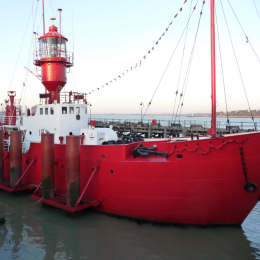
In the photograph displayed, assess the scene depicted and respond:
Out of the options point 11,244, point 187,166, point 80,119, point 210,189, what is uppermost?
point 80,119

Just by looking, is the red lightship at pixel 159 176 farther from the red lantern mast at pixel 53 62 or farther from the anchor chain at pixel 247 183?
the red lantern mast at pixel 53 62

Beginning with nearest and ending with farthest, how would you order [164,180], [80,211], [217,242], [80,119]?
1. [217,242]
2. [164,180]
3. [80,211]
4. [80,119]

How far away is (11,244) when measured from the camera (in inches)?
297

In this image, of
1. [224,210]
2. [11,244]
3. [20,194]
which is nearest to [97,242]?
[11,244]

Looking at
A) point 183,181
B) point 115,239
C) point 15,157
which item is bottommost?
point 115,239

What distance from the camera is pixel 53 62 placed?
45.9 feet

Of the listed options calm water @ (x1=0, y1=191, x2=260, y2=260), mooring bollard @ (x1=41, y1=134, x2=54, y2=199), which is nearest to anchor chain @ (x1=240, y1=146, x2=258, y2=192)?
calm water @ (x1=0, y1=191, x2=260, y2=260)

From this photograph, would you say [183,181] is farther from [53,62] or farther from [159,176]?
[53,62]

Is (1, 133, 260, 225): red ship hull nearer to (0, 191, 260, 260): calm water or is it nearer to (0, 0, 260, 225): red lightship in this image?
(0, 0, 260, 225): red lightship

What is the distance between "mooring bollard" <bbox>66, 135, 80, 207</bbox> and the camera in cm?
912

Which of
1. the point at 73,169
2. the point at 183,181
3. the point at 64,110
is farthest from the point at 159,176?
the point at 64,110

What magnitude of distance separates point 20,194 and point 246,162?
10196 millimetres

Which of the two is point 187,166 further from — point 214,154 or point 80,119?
point 80,119

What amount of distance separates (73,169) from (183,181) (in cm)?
402
